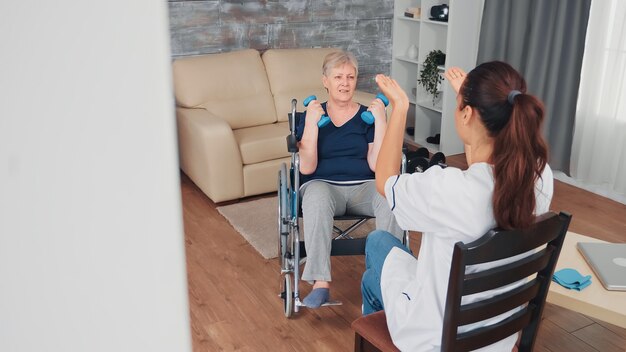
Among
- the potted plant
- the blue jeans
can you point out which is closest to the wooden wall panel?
the potted plant

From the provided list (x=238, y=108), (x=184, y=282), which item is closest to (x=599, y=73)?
(x=238, y=108)

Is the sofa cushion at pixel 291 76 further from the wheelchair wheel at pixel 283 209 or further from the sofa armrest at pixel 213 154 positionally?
the wheelchair wheel at pixel 283 209

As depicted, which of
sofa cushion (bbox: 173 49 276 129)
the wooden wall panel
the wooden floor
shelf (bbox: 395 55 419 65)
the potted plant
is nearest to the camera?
the wooden floor

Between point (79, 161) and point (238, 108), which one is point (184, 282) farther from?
point (238, 108)

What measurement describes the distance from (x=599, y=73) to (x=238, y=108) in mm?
2274

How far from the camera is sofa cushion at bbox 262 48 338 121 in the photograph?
4.37 meters

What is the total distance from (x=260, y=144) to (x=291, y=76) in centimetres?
74

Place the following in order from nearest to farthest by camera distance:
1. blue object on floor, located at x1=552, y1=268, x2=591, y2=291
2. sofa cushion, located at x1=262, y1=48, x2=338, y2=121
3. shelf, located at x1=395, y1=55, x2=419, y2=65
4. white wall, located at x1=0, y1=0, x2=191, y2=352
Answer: white wall, located at x1=0, y1=0, x2=191, y2=352 → blue object on floor, located at x1=552, y1=268, x2=591, y2=291 → sofa cushion, located at x1=262, y1=48, x2=338, y2=121 → shelf, located at x1=395, y1=55, x2=419, y2=65

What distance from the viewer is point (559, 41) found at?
4.07m

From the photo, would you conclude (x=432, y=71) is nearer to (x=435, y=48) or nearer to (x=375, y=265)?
(x=435, y=48)

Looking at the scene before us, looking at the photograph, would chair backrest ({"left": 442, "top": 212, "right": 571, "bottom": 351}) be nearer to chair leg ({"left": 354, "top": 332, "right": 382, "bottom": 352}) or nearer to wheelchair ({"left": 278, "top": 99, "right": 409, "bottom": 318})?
chair leg ({"left": 354, "top": 332, "right": 382, "bottom": 352})

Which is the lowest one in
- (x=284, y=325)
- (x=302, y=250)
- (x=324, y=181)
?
(x=284, y=325)

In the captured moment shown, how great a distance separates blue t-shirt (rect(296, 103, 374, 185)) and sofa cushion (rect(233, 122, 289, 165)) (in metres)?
1.12

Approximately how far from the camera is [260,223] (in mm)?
3613
